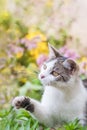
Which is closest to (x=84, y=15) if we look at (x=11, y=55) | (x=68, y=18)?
(x=68, y=18)

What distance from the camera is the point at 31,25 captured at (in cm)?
473

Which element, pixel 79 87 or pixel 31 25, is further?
pixel 31 25

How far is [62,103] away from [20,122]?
0.22m

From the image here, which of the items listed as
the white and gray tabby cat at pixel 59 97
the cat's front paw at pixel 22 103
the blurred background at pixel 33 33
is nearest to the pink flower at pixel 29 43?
the blurred background at pixel 33 33

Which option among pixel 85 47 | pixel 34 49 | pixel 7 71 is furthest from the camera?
pixel 85 47

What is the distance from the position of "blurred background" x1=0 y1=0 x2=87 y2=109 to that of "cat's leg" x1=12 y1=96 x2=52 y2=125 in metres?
1.40

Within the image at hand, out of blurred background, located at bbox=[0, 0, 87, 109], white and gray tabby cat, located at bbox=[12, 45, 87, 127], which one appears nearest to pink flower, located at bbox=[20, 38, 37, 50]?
blurred background, located at bbox=[0, 0, 87, 109]

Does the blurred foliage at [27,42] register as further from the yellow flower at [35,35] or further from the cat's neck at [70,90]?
the cat's neck at [70,90]

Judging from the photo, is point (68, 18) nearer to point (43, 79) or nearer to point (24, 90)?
point (24, 90)

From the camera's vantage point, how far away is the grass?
2230 millimetres

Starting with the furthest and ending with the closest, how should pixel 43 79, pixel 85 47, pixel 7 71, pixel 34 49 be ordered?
1. pixel 85 47
2. pixel 34 49
3. pixel 7 71
4. pixel 43 79

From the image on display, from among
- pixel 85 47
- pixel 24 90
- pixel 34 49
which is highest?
pixel 85 47

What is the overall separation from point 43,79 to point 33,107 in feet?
0.50

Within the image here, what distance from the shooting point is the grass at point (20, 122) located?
2230mm
